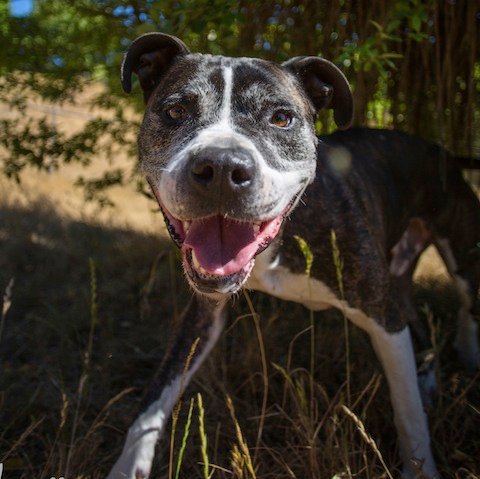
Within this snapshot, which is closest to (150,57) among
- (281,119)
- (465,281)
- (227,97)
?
(227,97)

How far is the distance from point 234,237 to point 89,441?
44.3 inches

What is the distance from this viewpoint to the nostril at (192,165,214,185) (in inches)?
80.0

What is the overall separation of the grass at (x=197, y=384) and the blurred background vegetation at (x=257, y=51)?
0.92 meters

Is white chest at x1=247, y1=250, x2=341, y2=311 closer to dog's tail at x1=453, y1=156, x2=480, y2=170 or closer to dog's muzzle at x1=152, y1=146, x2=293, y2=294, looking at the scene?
dog's muzzle at x1=152, y1=146, x2=293, y2=294

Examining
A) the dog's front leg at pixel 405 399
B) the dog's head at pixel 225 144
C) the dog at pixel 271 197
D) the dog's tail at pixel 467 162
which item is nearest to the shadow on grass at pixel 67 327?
the dog at pixel 271 197

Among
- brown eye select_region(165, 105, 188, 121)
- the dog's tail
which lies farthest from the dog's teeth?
the dog's tail

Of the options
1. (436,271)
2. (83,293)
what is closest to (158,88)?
(83,293)

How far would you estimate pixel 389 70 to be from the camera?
395 cm

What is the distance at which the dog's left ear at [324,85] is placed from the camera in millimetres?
2738

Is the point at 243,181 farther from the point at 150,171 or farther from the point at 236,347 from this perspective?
the point at 236,347

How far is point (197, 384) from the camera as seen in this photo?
3.29 meters

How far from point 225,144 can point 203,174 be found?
0.13 meters

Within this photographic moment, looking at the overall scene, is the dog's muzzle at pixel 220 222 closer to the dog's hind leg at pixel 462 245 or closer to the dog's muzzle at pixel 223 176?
the dog's muzzle at pixel 223 176

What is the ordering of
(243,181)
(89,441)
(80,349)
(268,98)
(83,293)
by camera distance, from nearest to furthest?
(243,181) < (268,98) < (89,441) < (80,349) < (83,293)
